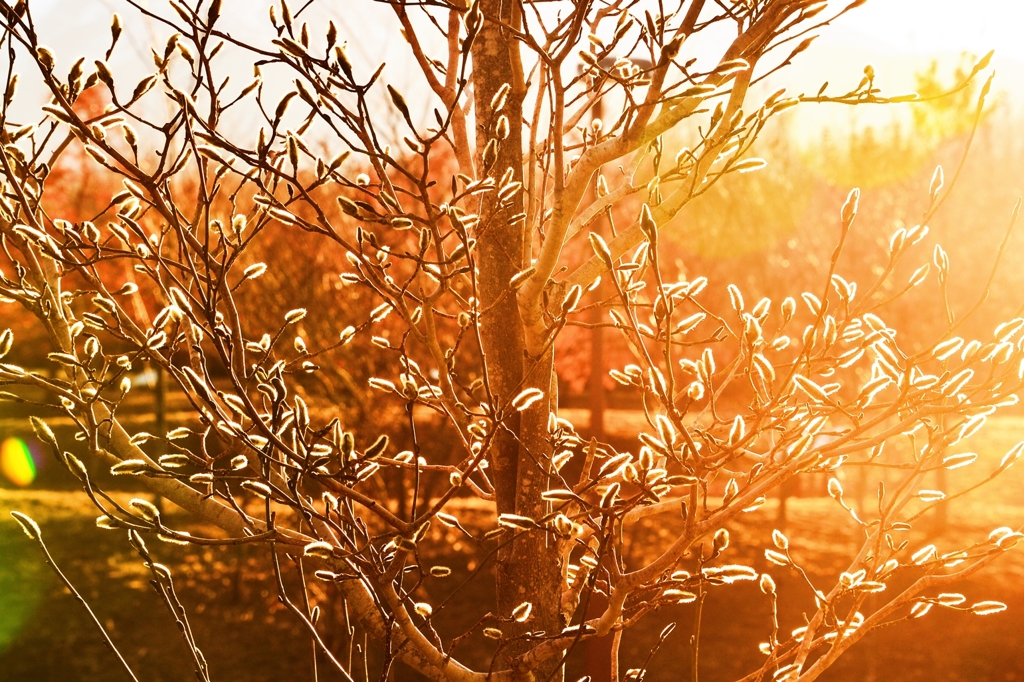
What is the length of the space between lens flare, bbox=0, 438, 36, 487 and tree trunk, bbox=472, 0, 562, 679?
780 inches

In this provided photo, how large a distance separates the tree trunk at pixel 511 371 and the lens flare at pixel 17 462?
19.8m

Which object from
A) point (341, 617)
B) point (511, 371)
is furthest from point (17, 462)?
→ point (511, 371)

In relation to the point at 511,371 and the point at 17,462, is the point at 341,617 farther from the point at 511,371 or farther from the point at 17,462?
the point at 17,462

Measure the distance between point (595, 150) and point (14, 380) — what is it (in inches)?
73.2

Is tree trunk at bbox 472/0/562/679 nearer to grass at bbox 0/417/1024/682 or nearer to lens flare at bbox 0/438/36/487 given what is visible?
grass at bbox 0/417/1024/682

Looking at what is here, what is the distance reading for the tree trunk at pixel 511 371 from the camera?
8.88 ft

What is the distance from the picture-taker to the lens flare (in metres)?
19.4

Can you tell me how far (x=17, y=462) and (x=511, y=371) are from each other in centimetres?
2166

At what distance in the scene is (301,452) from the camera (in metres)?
1.99

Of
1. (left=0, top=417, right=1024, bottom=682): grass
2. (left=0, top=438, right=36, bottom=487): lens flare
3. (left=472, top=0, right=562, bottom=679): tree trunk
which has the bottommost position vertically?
(left=0, top=438, right=36, bottom=487): lens flare

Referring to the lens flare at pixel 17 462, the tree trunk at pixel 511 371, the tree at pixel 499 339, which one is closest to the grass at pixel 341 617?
the tree trunk at pixel 511 371

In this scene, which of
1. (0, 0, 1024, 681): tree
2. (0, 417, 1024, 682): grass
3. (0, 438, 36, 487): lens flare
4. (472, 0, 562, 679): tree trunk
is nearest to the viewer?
(0, 0, 1024, 681): tree

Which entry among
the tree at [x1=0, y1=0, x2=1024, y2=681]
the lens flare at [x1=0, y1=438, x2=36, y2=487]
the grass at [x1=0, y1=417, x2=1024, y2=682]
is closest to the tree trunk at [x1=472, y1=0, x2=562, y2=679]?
the tree at [x1=0, y1=0, x2=1024, y2=681]

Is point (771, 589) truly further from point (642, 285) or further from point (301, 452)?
point (301, 452)
